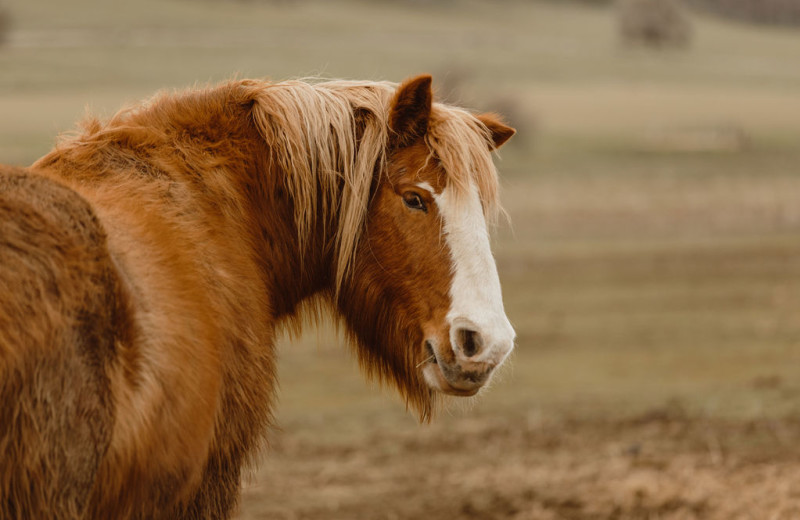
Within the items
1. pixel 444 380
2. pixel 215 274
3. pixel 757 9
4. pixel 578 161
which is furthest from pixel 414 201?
pixel 757 9

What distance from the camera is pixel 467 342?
334cm

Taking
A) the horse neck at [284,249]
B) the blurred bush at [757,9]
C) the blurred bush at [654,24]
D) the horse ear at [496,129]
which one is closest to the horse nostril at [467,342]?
the horse neck at [284,249]

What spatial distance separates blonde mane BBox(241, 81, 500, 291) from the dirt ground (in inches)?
→ 103

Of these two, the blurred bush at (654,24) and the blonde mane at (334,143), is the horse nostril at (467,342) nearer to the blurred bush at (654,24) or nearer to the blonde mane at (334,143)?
the blonde mane at (334,143)

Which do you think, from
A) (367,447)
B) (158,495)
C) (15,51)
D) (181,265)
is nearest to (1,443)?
(158,495)

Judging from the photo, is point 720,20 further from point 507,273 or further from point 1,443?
point 1,443

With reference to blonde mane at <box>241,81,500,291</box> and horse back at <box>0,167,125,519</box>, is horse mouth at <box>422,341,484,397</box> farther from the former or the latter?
horse back at <box>0,167,125,519</box>

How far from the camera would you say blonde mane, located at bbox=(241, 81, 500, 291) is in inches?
143

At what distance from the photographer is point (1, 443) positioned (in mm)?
2510

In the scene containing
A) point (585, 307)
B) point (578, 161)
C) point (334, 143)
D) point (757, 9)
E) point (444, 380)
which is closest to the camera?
point (444, 380)

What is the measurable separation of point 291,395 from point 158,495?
6.64 m

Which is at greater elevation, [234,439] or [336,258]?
[336,258]

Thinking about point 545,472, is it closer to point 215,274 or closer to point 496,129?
point 496,129

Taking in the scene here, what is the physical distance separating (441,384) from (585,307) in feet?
32.1
